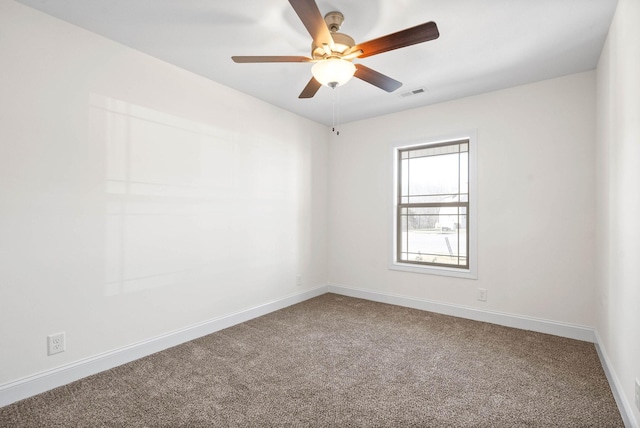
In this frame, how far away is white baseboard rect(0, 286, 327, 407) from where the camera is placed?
2113 mm

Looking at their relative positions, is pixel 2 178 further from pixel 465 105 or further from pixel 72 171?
pixel 465 105

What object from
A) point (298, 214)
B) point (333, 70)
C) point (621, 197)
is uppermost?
point (333, 70)

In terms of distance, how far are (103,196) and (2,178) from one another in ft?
1.90

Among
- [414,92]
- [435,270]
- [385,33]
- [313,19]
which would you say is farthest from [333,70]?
[435,270]

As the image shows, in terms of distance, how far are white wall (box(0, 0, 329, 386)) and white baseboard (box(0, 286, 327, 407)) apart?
52mm

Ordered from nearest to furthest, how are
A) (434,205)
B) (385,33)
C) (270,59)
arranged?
(270,59), (385,33), (434,205)

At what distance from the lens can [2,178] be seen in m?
2.06

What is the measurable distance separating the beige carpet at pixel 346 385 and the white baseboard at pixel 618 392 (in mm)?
40

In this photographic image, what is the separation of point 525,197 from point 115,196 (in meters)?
3.84

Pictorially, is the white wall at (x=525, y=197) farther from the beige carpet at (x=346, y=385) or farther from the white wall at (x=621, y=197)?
the beige carpet at (x=346, y=385)

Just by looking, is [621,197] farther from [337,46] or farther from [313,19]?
[313,19]

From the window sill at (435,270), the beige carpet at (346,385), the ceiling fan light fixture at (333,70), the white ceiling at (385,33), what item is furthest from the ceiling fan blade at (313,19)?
the window sill at (435,270)

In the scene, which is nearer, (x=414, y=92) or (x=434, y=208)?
(x=414, y=92)

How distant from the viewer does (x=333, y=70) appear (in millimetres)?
2111
